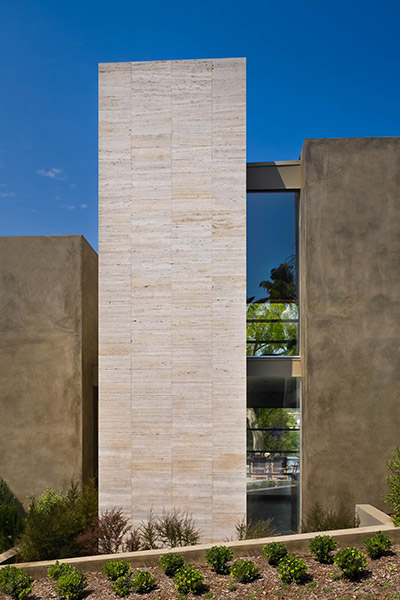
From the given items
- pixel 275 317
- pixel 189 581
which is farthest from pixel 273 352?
pixel 189 581

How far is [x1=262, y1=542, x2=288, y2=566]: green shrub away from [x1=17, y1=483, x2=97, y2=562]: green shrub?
3.54 m

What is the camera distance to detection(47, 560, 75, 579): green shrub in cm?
704

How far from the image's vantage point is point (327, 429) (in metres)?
9.93

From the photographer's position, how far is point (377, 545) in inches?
282

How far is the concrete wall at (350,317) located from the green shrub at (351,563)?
313cm

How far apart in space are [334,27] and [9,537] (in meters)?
16.1

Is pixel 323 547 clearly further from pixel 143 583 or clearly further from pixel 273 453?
pixel 273 453

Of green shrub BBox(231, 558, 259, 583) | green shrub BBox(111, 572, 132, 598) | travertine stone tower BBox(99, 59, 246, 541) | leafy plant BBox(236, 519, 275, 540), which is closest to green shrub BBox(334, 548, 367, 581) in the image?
green shrub BBox(231, 558, 259, 583)

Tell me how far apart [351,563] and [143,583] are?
2884 mm

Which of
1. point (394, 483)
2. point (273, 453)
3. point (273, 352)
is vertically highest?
point (273, 352)

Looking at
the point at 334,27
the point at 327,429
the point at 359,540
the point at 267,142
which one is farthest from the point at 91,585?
the point at 267,142

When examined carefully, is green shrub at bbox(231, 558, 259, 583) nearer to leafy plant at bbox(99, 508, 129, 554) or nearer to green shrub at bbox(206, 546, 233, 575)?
green shrub at bbox(206, 546, 233, 575)

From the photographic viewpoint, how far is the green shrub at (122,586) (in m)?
6.59

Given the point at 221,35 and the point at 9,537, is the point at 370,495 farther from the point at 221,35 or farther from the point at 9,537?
the point at 221,35
